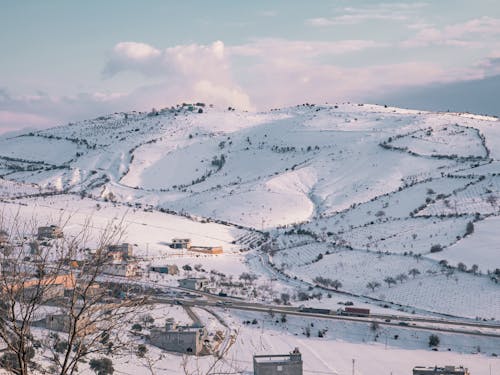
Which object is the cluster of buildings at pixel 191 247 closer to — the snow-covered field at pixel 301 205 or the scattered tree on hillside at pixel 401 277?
the snow-covered field at pixel 301 205

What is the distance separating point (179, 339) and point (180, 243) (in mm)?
36994

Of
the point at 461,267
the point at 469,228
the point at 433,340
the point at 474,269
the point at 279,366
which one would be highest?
the point at 469,228

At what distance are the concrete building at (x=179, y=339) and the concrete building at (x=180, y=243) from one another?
115 ft

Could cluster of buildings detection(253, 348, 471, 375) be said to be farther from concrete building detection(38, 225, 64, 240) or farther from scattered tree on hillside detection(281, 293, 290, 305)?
scattered tree on hillside detection(281, 293, 290, 305)

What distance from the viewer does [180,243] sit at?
3002 inches

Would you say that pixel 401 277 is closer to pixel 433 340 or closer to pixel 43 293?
pixel 433 340

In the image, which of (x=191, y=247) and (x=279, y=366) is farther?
(x=191, y=247)

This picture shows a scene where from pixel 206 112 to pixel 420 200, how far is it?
97055 millimetres

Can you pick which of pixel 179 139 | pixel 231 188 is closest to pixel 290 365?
pixel 231 188

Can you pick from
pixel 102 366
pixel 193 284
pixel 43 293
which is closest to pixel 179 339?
pixel 102 366

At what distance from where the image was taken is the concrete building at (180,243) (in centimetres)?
7581

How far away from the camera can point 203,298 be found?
53.2 meters

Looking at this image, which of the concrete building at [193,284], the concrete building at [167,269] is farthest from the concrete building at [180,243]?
the concrete building at [193,284]

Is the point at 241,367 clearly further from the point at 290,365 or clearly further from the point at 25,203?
the point at 25,203
